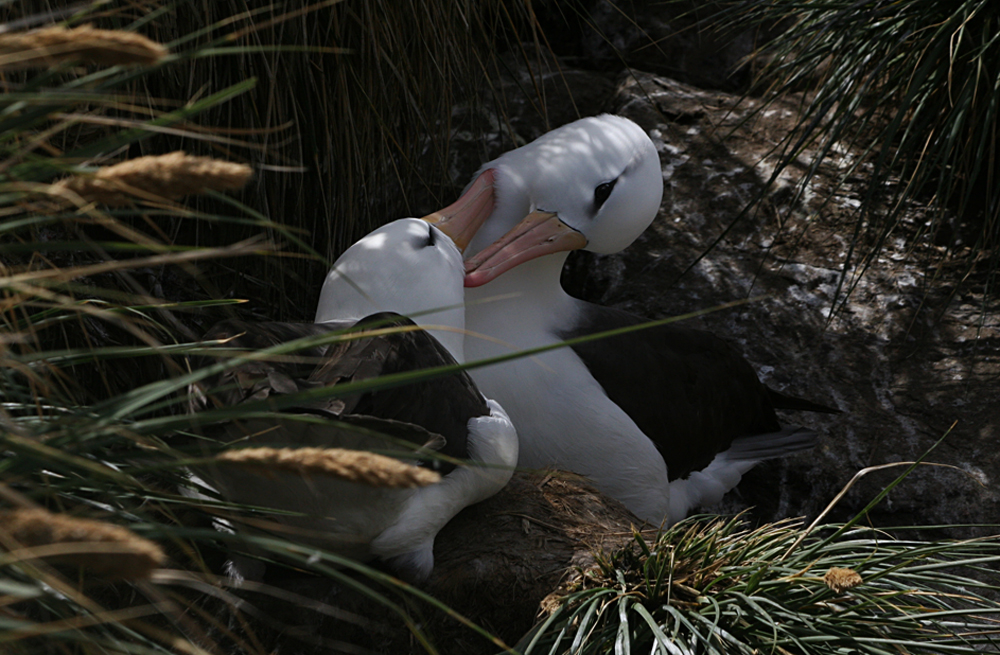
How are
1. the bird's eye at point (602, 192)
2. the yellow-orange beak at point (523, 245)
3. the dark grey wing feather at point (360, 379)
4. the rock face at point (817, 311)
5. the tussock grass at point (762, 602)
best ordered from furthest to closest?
the rock face at point (817, 311) → the bird's eye at point (602, 192) → the yellow-orange beak at point (523, 245) → the tussock grass at point (762, 602) → the dark grey wing feather at point (360, 379)

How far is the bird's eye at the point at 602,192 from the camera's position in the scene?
3027 millimetres

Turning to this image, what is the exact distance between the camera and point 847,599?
201cm

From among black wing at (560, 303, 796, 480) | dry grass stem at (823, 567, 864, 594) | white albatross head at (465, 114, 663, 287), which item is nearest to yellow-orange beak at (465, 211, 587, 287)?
white albatross head at (465, 114, 663, 287)

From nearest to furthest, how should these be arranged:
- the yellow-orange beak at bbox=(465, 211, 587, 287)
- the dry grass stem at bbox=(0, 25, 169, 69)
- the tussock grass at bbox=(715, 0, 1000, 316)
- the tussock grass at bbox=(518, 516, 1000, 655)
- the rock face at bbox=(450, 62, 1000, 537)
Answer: the dry grass stem at bbox=(0, 25, 169, 69)
the tussock grass at bbox=(518, 516, 1000, 655)
the yellow-orange beak at bbox=(465, 211, 587, 287)
the tussock grass at bbox=(715, 0, 1000, 316)
the rock face at bbox=(450, 62, 1000, 537)

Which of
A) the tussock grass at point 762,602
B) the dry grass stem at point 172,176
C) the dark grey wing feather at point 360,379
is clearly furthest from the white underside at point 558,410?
the dry grass stem at point 172,176

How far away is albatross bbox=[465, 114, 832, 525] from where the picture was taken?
2.95 meters

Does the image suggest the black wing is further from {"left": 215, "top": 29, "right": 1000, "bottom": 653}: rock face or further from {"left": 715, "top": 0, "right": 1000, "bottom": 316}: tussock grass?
{"left": 715, "top": 0, "right": 1000, "bottom": 316}: tussock grass

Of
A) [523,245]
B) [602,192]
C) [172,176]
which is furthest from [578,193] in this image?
[172,176]

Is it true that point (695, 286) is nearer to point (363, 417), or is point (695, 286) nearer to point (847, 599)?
point (847, 599)

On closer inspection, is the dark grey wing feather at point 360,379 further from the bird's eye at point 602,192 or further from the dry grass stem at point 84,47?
the bird's eye at point 602,192

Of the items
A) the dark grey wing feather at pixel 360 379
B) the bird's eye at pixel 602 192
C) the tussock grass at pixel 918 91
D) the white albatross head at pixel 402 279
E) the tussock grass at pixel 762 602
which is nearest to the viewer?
the dark grey wing feather at pixel 360 379

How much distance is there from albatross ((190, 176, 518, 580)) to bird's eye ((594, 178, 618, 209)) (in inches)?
22.4

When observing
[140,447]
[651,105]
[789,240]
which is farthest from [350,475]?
[651,105]

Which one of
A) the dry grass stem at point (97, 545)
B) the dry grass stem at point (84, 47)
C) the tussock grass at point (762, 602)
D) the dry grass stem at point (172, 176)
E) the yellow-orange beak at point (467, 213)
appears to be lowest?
the tussock grass at point (762, 602)
